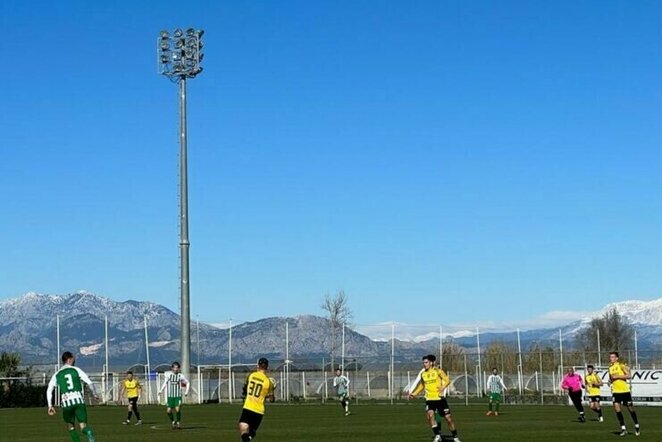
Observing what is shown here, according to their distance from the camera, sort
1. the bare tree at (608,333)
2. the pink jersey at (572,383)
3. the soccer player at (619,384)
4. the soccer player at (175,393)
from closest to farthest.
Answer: the soccer player at (619,384), the soccer player at (175,393), the pink jersey at (572,383), the bare tree at (608,333)

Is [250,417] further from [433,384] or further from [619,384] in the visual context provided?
[619,384]

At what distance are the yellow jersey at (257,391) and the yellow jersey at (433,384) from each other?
6.61 m

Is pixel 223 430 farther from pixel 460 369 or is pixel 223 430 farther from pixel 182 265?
pixel 460 369

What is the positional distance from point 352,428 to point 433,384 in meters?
8.61

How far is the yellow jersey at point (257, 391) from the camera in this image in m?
25.1

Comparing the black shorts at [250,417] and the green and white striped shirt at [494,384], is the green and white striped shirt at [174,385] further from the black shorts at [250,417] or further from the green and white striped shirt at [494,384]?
the black shorts at [250,417]

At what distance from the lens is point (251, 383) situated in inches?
992

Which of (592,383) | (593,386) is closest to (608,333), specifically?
(593,386)

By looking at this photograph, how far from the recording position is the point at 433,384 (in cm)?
3102

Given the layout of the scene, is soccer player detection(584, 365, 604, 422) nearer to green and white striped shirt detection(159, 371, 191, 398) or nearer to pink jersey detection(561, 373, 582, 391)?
pink jersey detection(561, 373, 582, 391)

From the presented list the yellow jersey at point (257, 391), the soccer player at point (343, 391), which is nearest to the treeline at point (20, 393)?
the soccer player at point (343, 391)

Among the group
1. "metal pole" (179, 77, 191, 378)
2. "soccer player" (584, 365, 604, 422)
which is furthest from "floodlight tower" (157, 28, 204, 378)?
"soccer player" (584, 365, 604, 422)

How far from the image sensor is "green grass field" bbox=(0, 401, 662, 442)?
110 feet

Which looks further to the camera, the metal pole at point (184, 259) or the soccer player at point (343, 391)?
the metal pole at point (184, 259)
